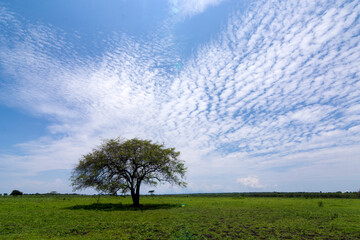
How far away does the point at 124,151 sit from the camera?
36.8m

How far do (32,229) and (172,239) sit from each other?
11996 millimetres

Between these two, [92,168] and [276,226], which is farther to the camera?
[92,168]

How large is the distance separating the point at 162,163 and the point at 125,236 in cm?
2341

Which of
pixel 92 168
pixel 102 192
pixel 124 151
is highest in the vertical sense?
pixel 124 151

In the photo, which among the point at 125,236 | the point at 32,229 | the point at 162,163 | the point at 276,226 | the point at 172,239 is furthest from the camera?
the point at 162,163

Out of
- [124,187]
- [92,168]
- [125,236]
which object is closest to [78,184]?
[92,168]

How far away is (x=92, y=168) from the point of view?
36.4 m

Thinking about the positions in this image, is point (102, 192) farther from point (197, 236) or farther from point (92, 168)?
point (197, 236)

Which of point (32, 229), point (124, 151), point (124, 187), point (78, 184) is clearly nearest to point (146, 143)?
point (124, 151)

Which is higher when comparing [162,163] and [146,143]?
[146,143]

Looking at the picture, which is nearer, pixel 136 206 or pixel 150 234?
pixel 150 234

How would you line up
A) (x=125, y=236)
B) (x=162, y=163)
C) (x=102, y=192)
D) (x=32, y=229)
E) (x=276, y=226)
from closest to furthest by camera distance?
(x=125, y=236)
(x=32, y=229)
(x=276, y=226)
(x=102, y=192)
(x=162, y=163)

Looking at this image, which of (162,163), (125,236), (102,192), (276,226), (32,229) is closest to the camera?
(125,236)

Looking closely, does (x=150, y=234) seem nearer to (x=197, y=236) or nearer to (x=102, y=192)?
(x=197, y=236)
